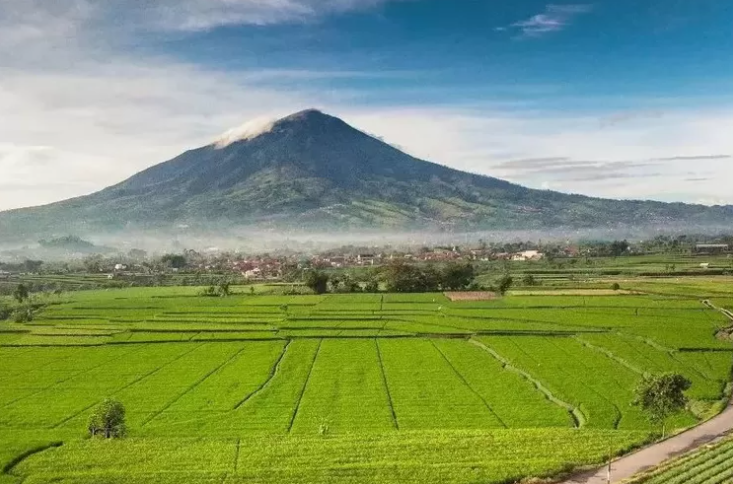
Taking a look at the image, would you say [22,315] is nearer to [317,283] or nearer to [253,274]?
[317,283]

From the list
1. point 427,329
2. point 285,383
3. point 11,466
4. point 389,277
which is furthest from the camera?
point 389,277

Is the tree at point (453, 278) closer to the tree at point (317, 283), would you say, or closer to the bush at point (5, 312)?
the tree at point (317, 283)

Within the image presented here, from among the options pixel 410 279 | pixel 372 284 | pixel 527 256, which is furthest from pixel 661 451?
pixel 527 256

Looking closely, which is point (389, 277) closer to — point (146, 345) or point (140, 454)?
point (146, 345)

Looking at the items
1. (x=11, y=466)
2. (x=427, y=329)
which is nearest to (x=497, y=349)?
(x=427, y=329)

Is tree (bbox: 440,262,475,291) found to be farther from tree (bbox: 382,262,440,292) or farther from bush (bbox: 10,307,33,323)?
bush (bbox: 10,307,33,323)

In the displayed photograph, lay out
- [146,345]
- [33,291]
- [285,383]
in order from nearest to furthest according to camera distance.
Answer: [285,383] < [146,345] < [33,291]
